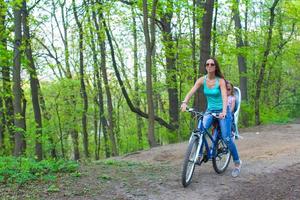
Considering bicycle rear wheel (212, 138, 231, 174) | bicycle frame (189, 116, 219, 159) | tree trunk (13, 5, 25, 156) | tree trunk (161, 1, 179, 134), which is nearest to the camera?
bicycle frame (189, 116, 219, 159)

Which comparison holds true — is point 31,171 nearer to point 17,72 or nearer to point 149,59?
point 17,72

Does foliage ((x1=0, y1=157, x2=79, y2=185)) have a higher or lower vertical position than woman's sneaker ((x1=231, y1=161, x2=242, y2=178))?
higher

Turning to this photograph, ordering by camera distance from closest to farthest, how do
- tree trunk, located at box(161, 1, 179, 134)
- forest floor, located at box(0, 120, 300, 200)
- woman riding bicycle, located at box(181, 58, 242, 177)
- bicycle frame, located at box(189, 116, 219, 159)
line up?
forest floor, located at box(0, 120, 300, 200), bicycle frame, located at box(189, 116, 219, 159), woman riding bicycle, located at box(181, 58, 242, 177), tree trunk, located at box(161, 1, 179, 134)

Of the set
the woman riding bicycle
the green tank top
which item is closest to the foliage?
the woman riding bicycle

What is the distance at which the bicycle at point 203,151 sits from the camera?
18.8 ft

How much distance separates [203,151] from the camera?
20.5ft

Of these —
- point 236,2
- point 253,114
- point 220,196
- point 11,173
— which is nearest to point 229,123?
point 220,196

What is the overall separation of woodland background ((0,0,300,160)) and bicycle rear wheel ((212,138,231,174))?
18.1ft

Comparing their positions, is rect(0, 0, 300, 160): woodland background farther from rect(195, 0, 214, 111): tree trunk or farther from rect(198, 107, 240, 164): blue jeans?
rect(198, 107, 240, 164): blue jeans

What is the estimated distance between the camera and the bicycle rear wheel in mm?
6473

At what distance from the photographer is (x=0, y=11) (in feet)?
41.2

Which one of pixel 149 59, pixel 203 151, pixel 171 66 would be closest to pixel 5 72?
pixel 149 59

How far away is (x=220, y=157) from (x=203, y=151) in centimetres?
58

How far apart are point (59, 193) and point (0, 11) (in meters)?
8.97
